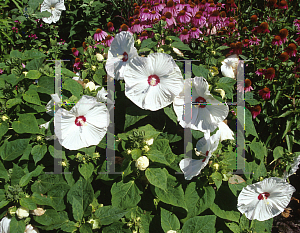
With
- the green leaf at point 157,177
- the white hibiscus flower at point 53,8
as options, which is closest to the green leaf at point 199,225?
the green leaf at point 157,177

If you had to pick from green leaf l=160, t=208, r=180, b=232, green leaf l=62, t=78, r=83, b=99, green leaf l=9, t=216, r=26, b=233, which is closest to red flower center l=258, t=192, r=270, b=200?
green leaf l=160, t=208, r=180, b=232

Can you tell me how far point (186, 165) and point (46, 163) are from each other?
0.94m

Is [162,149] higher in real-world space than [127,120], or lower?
lower

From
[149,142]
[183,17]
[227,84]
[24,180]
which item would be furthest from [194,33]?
[24,180]

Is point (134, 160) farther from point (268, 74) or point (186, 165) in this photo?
point (268, 74)

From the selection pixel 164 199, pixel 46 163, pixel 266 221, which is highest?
pixel 46 163

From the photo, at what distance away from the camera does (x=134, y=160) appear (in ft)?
4.30

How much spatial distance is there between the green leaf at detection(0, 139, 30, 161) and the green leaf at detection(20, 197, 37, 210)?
0.27 meters

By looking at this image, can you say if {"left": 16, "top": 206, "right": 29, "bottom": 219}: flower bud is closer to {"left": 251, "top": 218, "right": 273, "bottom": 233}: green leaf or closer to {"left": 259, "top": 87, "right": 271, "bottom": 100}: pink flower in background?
{"left": 251, "top": 218, "right": 273, "bottom": 233}: green leaf

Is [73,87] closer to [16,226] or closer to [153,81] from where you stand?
[153,81]

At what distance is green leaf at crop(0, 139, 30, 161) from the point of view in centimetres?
142

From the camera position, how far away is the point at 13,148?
1.43m

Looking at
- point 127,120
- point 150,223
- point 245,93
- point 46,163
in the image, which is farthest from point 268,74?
point 46,163

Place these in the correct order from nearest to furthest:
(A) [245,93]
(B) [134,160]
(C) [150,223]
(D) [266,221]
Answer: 1. (B) [134,160]
2. (C) [150,223]
3. (D) [266,221]
4. (A) [245,93]
